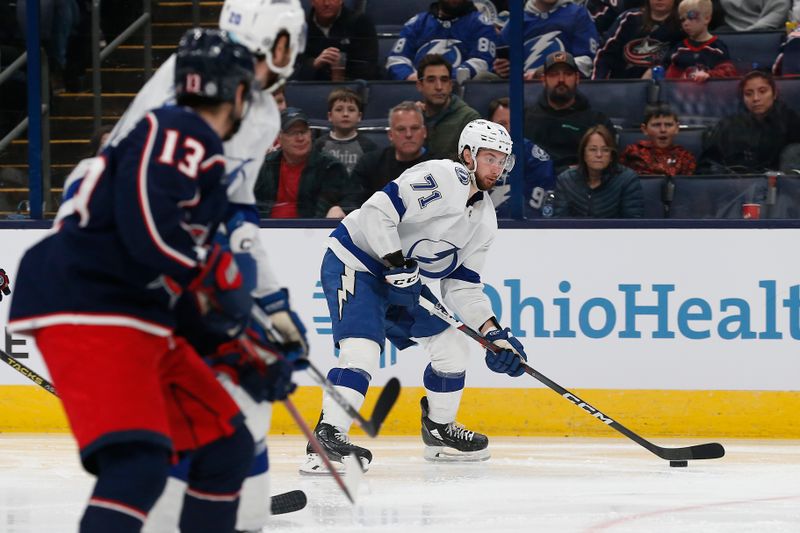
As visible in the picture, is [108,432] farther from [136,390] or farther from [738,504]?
[738,504]

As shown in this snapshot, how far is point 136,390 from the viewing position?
212cm

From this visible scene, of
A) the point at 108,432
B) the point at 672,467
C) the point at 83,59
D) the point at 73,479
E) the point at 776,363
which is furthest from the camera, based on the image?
the point at 83,59

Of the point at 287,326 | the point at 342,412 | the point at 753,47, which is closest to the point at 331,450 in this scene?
the point at 342,412

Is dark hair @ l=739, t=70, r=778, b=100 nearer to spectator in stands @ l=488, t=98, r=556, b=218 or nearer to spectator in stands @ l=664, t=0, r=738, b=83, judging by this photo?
spectator in stands @ l=664, t=0, r=738, b=83

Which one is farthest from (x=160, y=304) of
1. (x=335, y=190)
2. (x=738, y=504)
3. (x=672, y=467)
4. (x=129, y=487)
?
(x=335, y=190)

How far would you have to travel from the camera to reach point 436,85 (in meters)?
5.53

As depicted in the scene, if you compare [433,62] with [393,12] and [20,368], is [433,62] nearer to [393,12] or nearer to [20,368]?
[393,12]

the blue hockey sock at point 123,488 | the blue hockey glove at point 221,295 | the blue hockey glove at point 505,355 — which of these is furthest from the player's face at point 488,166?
the blue hockey sock at point 123,488

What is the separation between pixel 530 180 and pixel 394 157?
530 millimetres

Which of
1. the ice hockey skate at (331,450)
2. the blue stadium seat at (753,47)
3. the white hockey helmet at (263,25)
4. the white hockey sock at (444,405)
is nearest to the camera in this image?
the white hockey helmet at (263,25)

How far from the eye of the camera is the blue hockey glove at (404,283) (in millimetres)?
4391

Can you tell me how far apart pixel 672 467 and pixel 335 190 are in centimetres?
169

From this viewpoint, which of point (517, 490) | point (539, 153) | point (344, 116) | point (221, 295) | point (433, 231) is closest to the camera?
point (221, 295)

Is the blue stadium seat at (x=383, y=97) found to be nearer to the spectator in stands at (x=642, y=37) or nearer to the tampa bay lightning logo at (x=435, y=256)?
the spectator in stands at (x=642, y=37)
